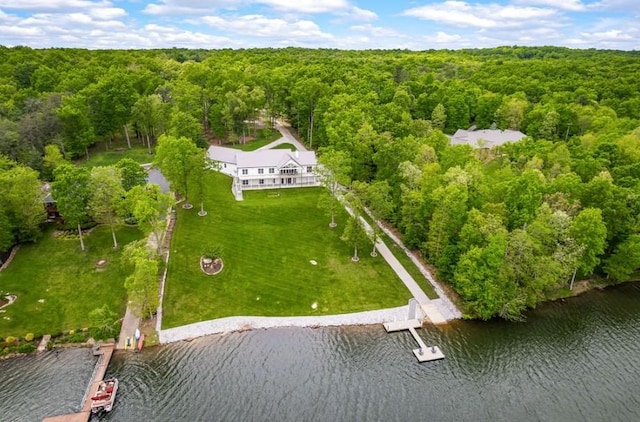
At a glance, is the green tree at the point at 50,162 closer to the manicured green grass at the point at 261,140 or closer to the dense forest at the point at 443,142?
the dense forest at the point at 443,142

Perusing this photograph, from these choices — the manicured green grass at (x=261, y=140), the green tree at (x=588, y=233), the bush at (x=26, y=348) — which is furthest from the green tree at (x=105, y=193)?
the green tree at (x=588, y=233)

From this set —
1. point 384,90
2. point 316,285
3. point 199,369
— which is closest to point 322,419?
point 199,369

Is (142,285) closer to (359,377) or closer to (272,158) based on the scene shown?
(359,377)

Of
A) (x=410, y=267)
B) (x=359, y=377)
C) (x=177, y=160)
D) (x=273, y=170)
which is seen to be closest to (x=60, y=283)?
(x=177, y=160)

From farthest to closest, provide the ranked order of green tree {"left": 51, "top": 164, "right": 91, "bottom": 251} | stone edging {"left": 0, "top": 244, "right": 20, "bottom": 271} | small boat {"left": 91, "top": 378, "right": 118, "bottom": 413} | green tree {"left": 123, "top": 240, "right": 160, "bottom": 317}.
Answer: green tree {"left": 51, "top": 164, "right": 91, "bottom": 251}
stone edging {"left": 0, "top": 244, "right": 20, "bottom": 271}
green tree {"left": 123, "top": 240, "right": 160, "bottom": 317}
small boat {"left": 91, "top": 378, "right": 118, "bottom": 413}

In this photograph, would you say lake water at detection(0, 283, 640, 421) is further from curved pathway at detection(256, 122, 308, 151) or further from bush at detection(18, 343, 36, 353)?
curved pathway at detection(256, 122, 308, 151)

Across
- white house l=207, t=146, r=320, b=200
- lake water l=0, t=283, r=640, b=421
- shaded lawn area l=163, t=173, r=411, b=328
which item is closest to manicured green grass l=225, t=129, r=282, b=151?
white house l=207, t=146, r=320, b=200

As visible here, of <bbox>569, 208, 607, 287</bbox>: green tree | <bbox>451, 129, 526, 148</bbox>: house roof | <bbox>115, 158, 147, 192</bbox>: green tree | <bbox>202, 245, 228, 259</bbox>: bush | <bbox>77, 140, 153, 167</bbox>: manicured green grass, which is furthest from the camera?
<bbox>451, 129, 526, 148</bbox>: house roof
